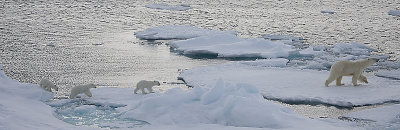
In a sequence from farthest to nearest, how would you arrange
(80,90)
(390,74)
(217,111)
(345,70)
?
(390,74) < (345,70) < (80,90) < (217,111)

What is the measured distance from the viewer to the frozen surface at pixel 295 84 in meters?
8.98

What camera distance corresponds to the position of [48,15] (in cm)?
2105

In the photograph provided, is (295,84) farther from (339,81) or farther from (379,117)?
(379,117)

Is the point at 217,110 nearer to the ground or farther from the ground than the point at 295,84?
nearer to the ground

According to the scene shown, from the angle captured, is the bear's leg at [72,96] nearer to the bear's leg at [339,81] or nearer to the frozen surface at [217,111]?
the frozen surface at [217,111]

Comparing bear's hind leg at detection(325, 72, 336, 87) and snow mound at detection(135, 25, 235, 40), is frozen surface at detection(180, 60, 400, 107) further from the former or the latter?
snow mound at detection(135, 25, 235, 40)

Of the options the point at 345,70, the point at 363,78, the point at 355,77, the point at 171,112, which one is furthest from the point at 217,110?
the point at 363,78

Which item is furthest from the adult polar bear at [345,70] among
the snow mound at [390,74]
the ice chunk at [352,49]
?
the ice chunk at [352,49]

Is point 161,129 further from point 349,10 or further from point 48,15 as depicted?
point 349,10

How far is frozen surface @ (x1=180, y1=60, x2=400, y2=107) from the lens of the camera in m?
8.98

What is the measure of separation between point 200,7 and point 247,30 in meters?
7.38

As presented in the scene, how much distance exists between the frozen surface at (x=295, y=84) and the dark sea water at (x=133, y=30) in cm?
42

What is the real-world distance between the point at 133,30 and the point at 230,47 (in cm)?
541

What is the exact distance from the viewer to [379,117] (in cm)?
787
